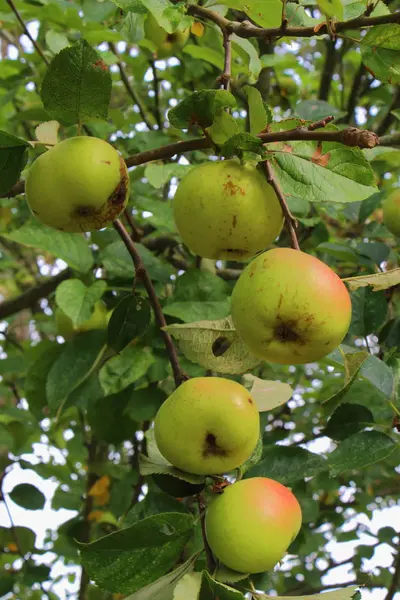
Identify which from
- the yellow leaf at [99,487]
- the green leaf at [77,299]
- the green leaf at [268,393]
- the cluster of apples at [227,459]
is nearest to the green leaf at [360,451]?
the green leaf at [268,393]

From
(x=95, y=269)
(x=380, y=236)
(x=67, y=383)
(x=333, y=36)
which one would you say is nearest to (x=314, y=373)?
(x=380, y=236)

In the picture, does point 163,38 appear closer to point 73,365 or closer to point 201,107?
point 73,365

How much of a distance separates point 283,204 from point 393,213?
1268mm

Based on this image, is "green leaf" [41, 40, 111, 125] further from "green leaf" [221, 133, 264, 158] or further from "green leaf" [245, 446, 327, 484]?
A: "green leaf" [245, 446, 327, 484]

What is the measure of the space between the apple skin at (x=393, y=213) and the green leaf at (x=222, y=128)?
4.01 feet

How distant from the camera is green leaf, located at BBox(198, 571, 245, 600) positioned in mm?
883

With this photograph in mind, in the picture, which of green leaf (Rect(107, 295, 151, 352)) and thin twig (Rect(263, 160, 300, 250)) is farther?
green leaf (Rect(107, 295, 151, 352))

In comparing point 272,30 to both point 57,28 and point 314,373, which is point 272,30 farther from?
point 314,373

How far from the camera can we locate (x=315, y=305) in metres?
0.86

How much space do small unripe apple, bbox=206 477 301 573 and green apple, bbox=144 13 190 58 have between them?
1.56 meters

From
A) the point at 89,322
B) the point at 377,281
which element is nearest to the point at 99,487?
the point at 89,322

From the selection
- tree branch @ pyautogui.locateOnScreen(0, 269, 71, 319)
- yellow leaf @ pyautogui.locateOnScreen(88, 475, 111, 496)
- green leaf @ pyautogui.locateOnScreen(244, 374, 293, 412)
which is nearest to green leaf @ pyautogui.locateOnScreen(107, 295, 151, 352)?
green leaf @ pyautogui.locateOnScreen(244, 374, 293, 412)

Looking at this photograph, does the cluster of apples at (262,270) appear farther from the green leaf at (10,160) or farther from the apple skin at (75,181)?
the green leaf at (10,160)

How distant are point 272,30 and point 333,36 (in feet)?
0.34
